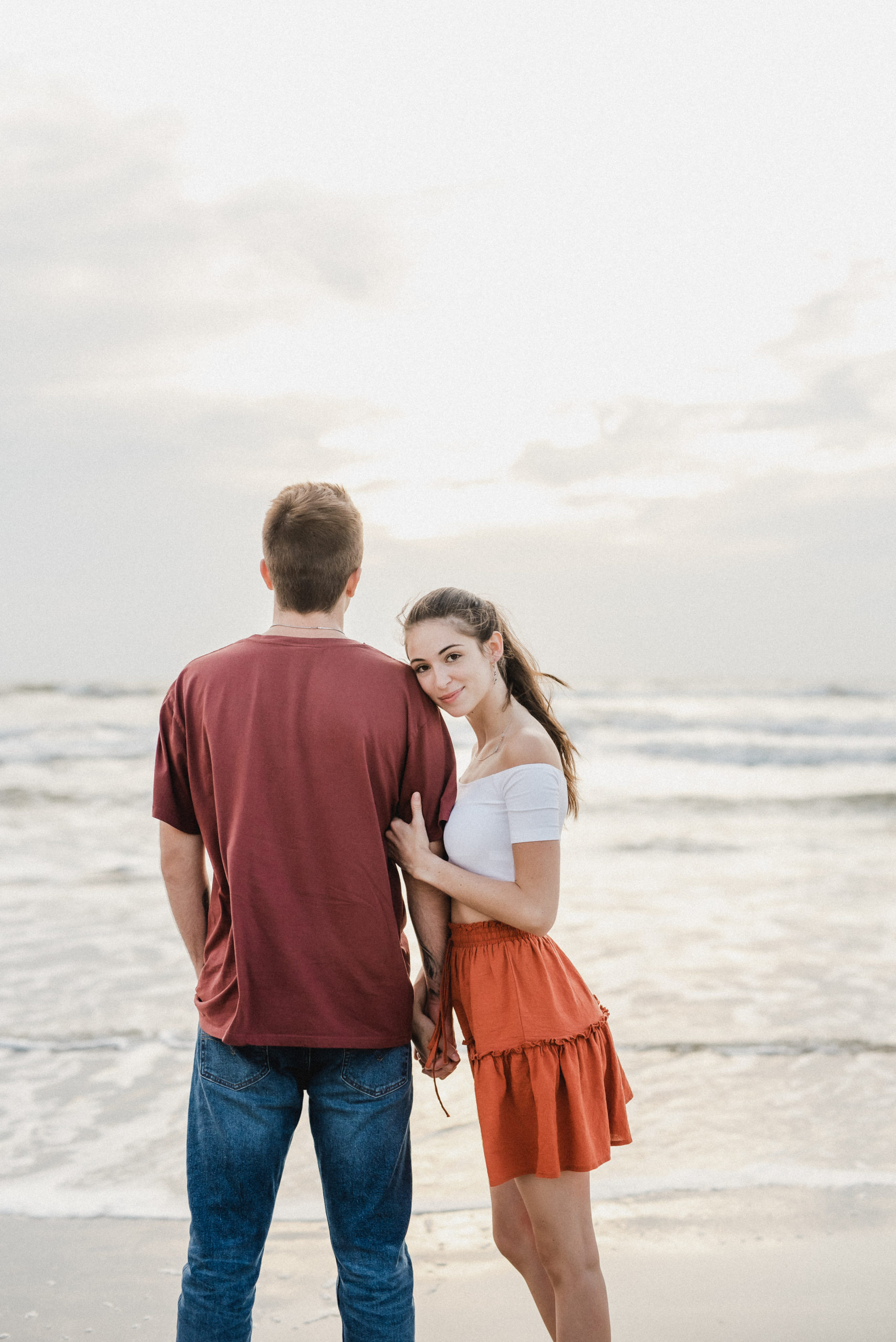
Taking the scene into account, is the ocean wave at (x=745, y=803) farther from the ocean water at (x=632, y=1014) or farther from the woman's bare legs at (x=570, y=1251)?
the woman's bare legs at (x=570, y=1251)

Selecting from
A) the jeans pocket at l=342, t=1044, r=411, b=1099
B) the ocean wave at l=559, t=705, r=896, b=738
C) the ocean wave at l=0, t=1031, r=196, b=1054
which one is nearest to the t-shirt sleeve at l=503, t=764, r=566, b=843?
the jeans pocket at l=342, t=1044, r=411, b=1099

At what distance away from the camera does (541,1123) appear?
2076 millimetres

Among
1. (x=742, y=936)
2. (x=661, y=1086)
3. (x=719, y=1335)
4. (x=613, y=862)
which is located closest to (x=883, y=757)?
(x=613, y=862)

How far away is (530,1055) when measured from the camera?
2.13 m

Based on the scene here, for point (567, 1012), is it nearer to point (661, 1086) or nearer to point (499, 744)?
point (499, 744)

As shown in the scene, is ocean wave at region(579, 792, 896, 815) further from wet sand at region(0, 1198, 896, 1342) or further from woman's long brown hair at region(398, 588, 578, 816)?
woman's long brown hair at region(398, 588, 578, 816)

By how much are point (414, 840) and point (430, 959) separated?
0.33 m

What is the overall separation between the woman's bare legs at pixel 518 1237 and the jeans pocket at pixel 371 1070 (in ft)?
1.63

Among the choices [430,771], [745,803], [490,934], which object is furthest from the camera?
[745,803]

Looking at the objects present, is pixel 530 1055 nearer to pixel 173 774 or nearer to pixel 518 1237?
pixel 518 1237

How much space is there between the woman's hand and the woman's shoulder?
0.84 feet

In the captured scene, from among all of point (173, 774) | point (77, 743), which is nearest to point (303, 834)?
point (173, 774)

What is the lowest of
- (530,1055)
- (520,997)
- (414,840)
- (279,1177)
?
(279,1177)

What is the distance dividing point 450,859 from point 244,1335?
103 cm
